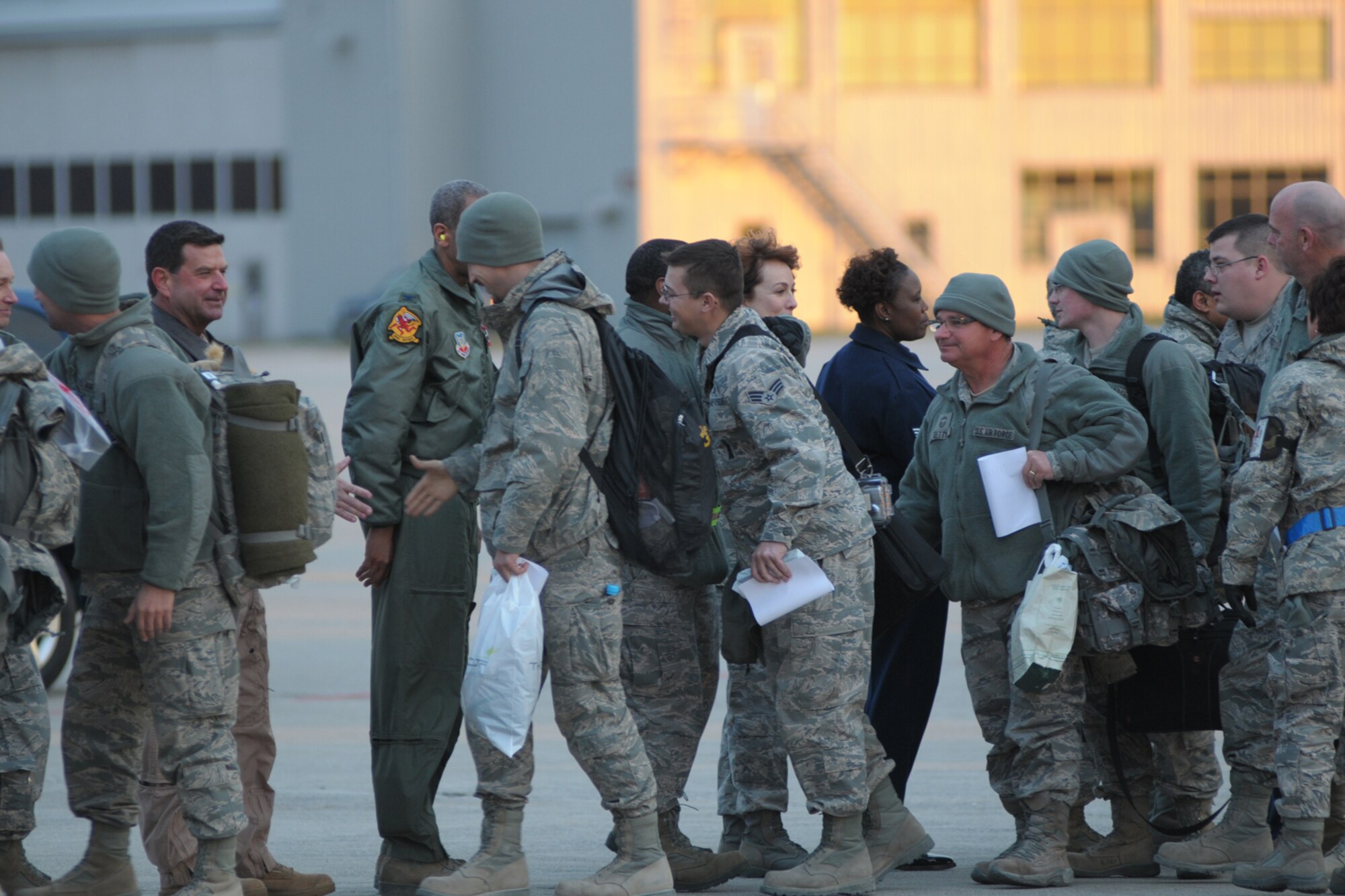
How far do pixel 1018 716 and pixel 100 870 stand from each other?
3.08 metres

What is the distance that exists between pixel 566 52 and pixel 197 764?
4495 cm

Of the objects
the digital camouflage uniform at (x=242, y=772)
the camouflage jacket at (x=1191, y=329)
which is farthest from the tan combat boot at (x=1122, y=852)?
the digital camouflage uniform at (x=242, y=772)

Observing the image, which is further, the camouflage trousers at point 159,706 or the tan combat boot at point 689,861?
the tan combat boot at point 689,861

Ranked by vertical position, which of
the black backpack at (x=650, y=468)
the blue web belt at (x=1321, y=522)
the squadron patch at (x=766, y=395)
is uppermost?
the squadron patch at (x=766, y=395)

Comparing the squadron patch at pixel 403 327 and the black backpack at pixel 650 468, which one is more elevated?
the squadron patch at pixel 403 327

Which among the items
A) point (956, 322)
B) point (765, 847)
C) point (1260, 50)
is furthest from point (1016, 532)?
point (1260, 50)

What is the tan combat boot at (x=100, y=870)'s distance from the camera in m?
5.34

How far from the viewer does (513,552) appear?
203 inches

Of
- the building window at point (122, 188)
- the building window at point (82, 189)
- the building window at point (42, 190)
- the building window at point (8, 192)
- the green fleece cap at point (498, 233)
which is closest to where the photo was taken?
the green fleece cap at point (498, 233)

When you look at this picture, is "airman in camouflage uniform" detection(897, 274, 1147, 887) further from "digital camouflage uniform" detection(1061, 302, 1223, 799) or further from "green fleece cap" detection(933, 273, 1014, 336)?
"digital camouflage uniform" detection(1061, 302, 1223, 799)

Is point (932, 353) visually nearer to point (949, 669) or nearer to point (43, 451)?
point (949, 669)

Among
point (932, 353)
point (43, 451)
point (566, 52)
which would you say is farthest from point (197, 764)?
point (566, 52)

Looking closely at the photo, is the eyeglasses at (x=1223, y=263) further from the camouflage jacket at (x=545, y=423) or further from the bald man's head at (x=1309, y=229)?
the camouflage jacket at (x=545, y=423)

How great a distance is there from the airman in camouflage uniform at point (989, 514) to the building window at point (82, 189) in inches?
1964
